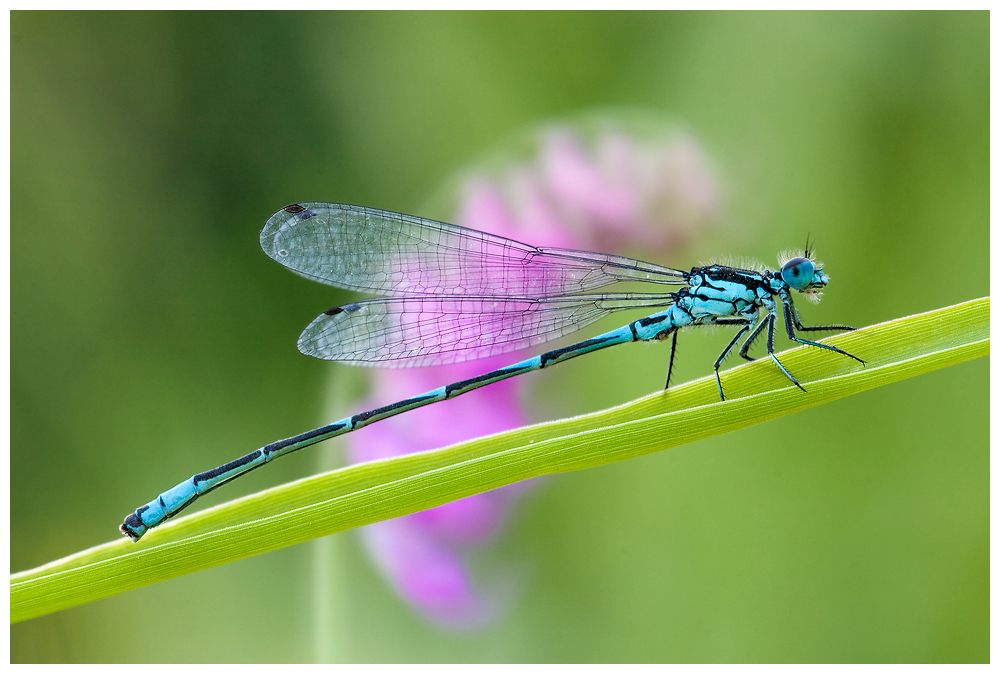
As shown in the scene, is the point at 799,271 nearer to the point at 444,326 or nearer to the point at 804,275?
the point at 804,275

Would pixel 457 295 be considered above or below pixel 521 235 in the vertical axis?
below

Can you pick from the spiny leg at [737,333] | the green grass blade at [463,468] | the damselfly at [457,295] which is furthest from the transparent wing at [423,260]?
the green grass blade at [463,468]

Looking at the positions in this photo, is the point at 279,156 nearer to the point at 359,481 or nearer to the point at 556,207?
the point at 556,207

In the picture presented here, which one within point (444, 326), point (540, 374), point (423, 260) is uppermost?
point (423, 260)

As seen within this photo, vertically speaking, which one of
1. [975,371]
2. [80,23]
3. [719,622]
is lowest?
[719,622]

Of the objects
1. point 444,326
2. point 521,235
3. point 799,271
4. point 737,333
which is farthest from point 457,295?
point 799,271

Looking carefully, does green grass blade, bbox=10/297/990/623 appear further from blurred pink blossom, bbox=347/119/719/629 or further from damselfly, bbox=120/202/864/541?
blurred pink blossom, bbox=347/119/719/629

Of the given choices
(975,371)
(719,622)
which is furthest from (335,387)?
(975,371)
